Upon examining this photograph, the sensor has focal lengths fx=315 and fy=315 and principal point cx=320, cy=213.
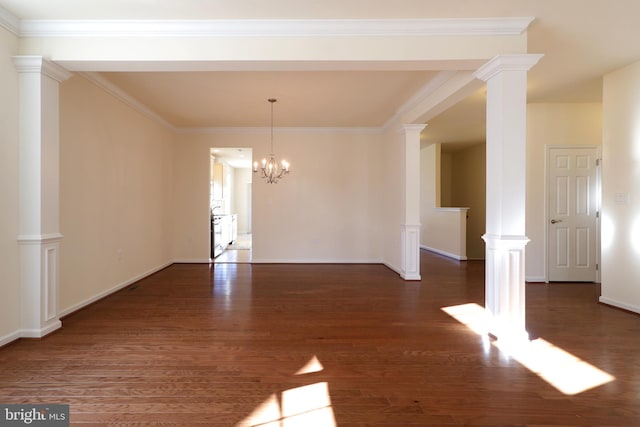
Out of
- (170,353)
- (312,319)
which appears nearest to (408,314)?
(312,319)

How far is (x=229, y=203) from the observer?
11.8m

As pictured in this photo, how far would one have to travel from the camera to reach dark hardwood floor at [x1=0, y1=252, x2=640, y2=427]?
1832 millimetres

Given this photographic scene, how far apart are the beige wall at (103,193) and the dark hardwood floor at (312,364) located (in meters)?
0.52

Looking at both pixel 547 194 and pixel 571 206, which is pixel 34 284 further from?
pixel 571 206

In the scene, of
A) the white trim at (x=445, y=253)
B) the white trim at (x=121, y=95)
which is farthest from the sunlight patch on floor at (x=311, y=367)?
the white trim at (x=445, y=253)

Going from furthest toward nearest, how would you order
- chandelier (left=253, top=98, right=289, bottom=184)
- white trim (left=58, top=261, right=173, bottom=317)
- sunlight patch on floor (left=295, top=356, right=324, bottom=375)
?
chandelier (left=253, top=98, right=289, bottom=184), white trim (left=58, top=261, right=173, bottom=317), sunlight patch on floor (left=295, top=356, right=324, bottom=375)

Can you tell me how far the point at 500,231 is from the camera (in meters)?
2.76

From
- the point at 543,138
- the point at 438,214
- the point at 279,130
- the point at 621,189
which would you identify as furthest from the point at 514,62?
the point at 438,214

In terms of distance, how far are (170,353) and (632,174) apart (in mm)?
5197

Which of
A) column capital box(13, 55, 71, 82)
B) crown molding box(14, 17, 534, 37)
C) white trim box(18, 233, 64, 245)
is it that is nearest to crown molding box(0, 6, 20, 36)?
crown molding box(14, 17, 534, 37)

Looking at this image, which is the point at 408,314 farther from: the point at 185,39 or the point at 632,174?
the point at 185,39

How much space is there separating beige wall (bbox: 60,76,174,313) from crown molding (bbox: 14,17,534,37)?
783mm

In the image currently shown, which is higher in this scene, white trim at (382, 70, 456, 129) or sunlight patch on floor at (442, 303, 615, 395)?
white trim at (382, 70, 456, 129)

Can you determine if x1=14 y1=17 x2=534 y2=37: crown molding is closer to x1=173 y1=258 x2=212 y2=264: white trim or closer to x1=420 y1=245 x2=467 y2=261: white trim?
x1=173 y1=258 x2=212 y2=264: white trim
